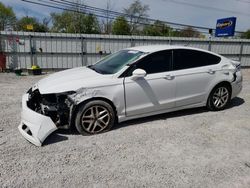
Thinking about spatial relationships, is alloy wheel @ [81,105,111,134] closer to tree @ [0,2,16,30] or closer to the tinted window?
the tinted window

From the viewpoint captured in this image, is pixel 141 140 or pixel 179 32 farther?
pixel 179 32

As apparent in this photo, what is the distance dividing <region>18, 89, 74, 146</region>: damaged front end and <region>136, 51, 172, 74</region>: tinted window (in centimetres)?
153

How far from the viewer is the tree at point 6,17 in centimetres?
4844

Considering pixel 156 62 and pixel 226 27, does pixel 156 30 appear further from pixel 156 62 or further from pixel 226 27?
pixel 156 62

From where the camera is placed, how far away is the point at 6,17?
48.9m

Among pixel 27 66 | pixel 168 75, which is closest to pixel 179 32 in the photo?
pixel 27 66

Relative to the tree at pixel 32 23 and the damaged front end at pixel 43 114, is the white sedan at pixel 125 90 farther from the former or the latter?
the tree at pixel 32 23

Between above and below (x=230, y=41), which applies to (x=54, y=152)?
below

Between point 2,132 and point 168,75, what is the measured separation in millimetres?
3252

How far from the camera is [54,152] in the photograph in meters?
3.35

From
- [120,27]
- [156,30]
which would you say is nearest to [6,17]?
[120,27]

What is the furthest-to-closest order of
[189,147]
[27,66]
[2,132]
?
[27,66] → [2,132] → [189,147]

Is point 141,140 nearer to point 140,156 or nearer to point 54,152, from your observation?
point 140,156

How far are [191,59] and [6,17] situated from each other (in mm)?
54273
